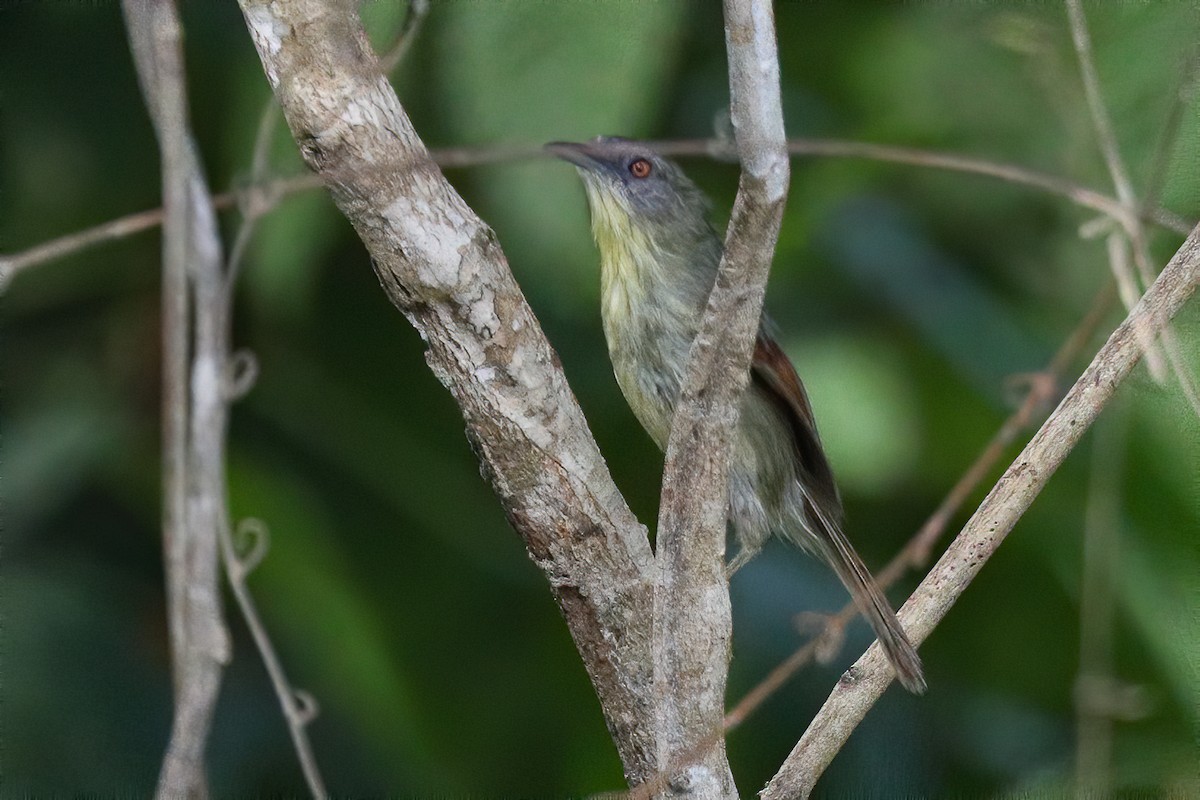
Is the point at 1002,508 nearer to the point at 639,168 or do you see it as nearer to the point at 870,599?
the point at 870,599

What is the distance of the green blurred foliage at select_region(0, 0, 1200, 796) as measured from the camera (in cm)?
282

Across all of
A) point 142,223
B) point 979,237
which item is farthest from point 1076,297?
point 142,223

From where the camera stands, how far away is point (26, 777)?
2637 mm

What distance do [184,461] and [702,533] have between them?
602 millimetres

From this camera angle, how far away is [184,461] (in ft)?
3.98

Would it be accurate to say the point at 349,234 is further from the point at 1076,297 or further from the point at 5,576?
the point at 1076,297

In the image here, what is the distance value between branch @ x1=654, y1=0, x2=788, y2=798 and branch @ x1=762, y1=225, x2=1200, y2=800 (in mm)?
164

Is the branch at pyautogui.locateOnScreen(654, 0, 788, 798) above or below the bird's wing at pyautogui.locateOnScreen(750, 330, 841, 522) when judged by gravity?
below

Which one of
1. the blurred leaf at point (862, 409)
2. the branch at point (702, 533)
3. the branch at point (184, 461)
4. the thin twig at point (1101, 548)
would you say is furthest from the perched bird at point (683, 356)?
the branch at point (184, 461)

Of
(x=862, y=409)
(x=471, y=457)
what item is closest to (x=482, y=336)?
(x=862, y=409)

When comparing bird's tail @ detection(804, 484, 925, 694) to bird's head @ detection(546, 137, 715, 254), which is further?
bird's head @ detection(546, 137, 715, 254)

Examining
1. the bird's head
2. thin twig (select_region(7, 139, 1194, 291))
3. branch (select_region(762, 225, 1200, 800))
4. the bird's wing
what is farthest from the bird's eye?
branch (select_region(762, 225, 1200, 800))

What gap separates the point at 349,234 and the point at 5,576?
1099 mm

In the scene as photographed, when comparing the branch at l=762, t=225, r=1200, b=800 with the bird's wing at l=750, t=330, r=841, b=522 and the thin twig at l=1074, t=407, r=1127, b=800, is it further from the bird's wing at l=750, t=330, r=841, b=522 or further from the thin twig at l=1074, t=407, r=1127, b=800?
the thin twig at l=1074, t=407, r=1127, b=800
